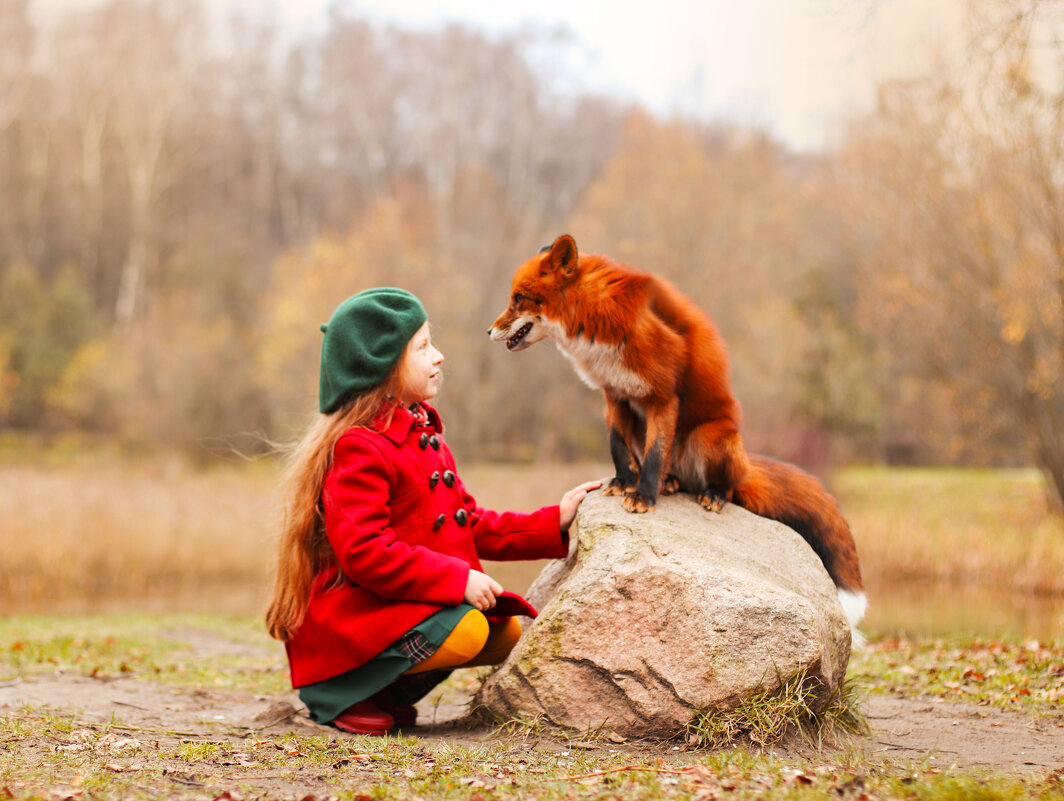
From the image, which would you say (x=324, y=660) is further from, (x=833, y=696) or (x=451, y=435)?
(x=451, y=435)

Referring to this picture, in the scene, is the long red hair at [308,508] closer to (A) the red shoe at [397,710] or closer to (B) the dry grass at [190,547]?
(A) the red shoe at [397,710]

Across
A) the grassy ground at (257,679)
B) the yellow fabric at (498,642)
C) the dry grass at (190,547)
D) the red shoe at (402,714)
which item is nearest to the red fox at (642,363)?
the yellow fabric at (498,642)

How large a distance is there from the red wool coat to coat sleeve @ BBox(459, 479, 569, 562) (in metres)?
0.14

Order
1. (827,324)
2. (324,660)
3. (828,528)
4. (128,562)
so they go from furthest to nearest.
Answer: (827,324) < (128,562) < (828,528) < (324,660)

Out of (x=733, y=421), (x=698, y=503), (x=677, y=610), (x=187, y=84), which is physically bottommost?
(x=677, y=610)

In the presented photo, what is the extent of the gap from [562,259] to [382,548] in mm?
1554

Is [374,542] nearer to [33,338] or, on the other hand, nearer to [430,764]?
[430,764]

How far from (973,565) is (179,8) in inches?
1411

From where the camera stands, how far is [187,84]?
120 feet

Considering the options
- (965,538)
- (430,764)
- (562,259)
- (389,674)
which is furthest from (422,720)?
(965,538)

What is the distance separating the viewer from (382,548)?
3.81 metres

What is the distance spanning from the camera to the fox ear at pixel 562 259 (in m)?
4.22

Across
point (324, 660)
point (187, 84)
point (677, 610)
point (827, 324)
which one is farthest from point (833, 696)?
point (187, 84)

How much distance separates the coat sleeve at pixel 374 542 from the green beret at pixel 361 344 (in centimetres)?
28
